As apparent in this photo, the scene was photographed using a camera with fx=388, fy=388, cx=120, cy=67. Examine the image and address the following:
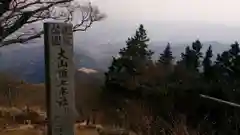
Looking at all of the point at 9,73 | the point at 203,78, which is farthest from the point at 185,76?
the point at 9,73

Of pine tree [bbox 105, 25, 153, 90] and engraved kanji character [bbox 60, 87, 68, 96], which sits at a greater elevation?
engraved kanji character [bbox 60, 87, 68, 96]

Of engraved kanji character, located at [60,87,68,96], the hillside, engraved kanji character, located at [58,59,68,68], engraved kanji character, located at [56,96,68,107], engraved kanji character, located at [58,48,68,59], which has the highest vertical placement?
engraved kanji character, located at [58,48,68,59]

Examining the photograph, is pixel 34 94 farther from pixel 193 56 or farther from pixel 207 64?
pixel 207 64

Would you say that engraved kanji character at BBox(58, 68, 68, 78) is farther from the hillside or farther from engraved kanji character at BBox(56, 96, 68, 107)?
the hillside

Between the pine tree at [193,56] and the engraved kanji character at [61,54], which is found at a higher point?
the engraved kanji character at [61,54]

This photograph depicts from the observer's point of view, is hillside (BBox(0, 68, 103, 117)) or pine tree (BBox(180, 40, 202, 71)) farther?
pine tree (BBox(180, 40, 202, 71))

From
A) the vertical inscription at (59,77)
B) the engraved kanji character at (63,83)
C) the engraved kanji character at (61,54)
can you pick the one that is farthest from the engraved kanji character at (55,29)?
the engraved kanji character at (63,83)

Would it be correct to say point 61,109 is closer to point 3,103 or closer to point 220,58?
point 3,103

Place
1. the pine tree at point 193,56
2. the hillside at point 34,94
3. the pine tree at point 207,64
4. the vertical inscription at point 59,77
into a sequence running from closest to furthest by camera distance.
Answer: the vertical inscription at point 59,77, the hillside at point 34,94, the pine tree at point 207,64, the pine tree at point 193,56

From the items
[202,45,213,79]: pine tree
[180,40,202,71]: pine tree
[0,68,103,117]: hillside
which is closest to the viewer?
[0,68,103,117]: hillside

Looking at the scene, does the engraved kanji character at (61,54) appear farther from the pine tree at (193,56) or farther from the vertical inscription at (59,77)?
the pine tree at (193,56)

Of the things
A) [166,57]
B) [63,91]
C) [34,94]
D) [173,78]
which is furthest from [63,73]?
[166,57]

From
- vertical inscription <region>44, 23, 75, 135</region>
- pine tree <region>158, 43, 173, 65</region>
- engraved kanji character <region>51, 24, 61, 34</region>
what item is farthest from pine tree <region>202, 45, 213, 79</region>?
engraved kanji character <region>51, 24, 61, 34</region>

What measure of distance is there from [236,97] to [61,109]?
1412cm
